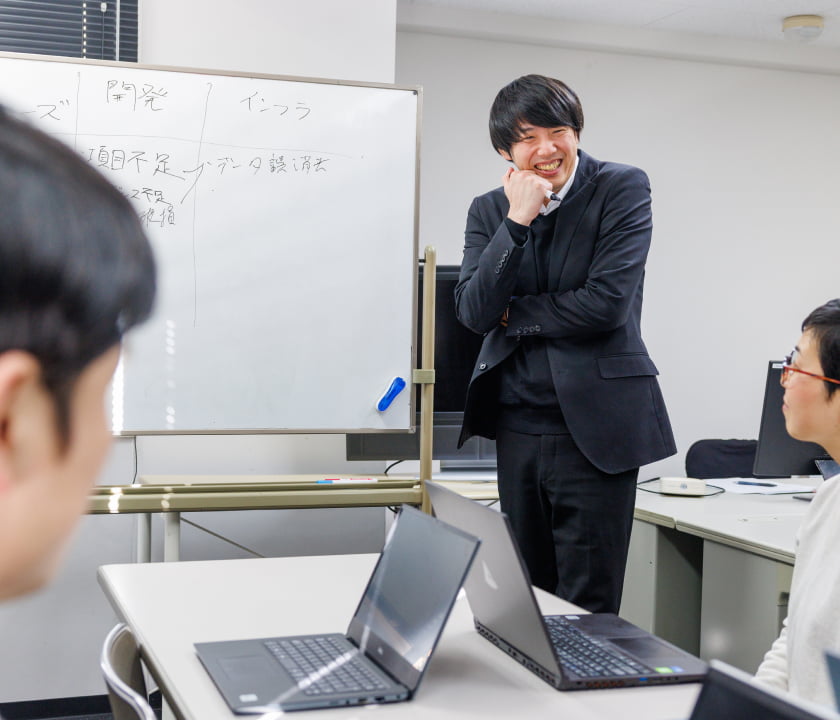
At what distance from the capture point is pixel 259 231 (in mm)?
2621

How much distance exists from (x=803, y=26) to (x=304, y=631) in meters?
3.96

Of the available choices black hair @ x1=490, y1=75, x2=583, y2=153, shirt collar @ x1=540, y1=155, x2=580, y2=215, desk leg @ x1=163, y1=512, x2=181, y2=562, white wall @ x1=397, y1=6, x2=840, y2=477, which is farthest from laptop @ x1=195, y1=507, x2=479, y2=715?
white wall @ x1=397, y1=6, x2=840, y2=477

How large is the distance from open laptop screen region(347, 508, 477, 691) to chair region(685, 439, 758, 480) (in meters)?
2.70

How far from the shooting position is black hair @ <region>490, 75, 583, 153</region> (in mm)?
2076

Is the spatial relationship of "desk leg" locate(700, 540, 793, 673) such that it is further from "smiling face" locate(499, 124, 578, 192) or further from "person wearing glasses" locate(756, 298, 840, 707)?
"smiling face" locate(499, 124, 578, 192)

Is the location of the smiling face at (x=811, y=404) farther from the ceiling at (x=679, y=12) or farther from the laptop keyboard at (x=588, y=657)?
the ceiling at (x=679, y=12)

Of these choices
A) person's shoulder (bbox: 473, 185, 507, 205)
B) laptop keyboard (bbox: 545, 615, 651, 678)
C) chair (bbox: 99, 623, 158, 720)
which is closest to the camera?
chair (bbox: 99, 623, 158, 720)

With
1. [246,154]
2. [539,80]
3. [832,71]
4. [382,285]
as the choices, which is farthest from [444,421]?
[832,71]

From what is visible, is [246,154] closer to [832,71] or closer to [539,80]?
[539,80]

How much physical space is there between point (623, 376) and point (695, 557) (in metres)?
1.05

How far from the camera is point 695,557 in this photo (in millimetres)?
2850

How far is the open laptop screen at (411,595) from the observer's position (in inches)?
44.3

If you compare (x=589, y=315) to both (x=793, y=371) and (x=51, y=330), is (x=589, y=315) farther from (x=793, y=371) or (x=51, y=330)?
(x=51, y=330)

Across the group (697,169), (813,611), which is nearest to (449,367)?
(813,611)
